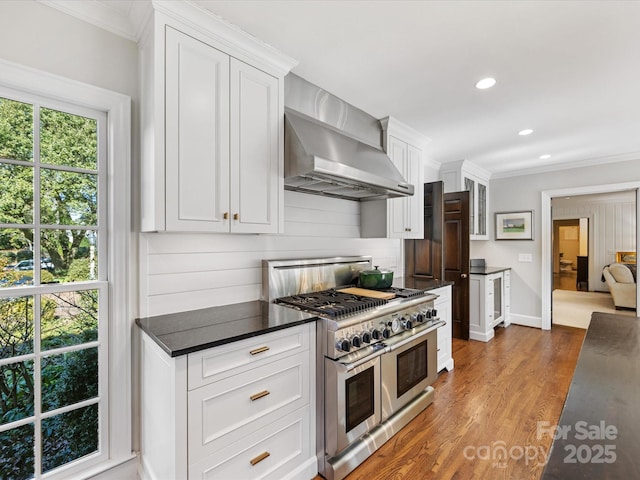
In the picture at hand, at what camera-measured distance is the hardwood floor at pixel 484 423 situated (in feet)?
6.26

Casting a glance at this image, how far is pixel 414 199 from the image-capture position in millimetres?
3375

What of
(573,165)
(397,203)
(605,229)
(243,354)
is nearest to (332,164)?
(243,354)

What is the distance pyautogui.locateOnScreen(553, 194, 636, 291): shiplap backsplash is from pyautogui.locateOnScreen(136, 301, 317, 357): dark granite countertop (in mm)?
9021

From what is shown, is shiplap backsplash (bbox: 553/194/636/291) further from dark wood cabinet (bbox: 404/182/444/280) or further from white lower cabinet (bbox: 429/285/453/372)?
white lower cabinet (bbox: 429/285/453/372)

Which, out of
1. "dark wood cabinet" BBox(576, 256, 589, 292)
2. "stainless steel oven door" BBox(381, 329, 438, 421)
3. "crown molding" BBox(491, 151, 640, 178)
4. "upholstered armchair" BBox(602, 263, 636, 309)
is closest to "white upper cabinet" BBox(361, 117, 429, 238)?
"stainless steel oven door" BBox(381, 329, 438, 421)

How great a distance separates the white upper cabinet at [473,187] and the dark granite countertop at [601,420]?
343 centimetres

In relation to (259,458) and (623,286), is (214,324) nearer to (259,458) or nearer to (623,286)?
(259,458)

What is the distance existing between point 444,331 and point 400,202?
1.44m

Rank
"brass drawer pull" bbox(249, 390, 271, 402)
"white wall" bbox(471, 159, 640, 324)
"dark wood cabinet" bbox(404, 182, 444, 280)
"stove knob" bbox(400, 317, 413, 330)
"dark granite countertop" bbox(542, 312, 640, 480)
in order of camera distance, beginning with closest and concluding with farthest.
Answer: "dark granite countertop" bbox(542, 312, 640, 480), "brass drawer pull" bbox(249, 390, 271, 402), "stove knob" bbox(400, 317, 413, 330), "dark wood cabinet" bbox(404, 182, 444, 280), "white wall" bbox(471, 159, 640, 324)

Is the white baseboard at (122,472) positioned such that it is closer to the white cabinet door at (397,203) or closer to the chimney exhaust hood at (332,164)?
the chimney exhaust hood at (332,164)

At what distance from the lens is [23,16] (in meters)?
1.47

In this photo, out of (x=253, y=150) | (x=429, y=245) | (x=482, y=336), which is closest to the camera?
(x=253, y=150)

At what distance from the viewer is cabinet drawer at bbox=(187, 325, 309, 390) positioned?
1375mm

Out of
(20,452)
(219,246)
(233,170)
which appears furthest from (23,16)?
(20,452)
